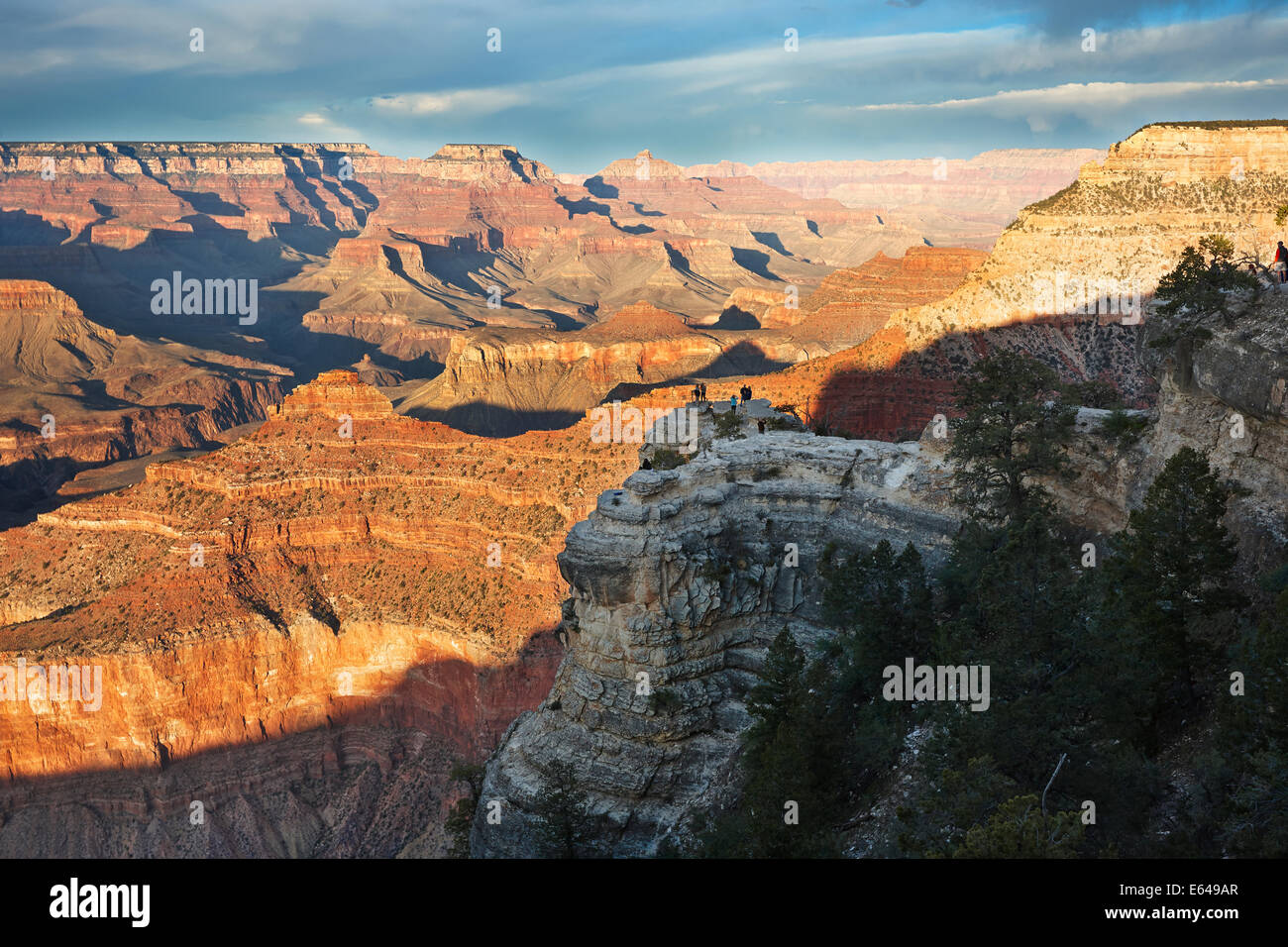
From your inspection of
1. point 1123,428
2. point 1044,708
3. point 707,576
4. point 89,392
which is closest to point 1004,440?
point 1123,428

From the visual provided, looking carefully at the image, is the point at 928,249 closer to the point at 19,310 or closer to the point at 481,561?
the point at 481,561

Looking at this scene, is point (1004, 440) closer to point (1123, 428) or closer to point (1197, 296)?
point (1123, 428)

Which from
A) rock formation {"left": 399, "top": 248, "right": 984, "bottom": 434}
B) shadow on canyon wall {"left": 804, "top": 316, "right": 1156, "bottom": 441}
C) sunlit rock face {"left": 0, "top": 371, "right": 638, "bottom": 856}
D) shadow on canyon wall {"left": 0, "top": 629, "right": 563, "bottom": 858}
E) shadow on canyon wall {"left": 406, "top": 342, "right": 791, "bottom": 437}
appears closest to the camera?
shadow on canyon wall {"left": 0, "top": 629, "right": 563, "bottom": 858}

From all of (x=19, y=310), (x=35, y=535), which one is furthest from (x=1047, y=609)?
(x=19, y=310)

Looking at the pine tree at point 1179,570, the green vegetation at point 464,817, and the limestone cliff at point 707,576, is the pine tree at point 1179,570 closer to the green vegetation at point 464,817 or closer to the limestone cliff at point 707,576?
the limestone cliff at point 707,576

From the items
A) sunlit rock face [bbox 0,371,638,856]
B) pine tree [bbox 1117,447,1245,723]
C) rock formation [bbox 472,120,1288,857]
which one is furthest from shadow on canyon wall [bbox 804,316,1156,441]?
pine tree [bbox 1117,447,1245,723]

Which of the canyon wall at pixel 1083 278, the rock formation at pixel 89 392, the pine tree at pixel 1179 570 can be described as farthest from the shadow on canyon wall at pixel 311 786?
the rock formation at pixel 89 392

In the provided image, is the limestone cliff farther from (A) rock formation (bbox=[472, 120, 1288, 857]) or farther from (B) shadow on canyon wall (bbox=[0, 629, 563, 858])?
(B) shadow on canyon wall (bbox=[0, 629, 563, 858])
